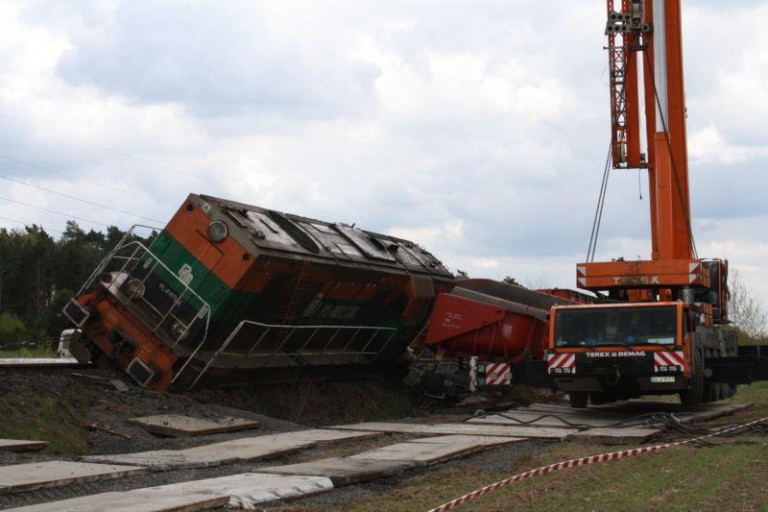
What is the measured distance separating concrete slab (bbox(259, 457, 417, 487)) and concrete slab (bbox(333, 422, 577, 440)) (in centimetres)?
330

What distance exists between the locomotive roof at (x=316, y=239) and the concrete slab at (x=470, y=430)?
3.47 metres

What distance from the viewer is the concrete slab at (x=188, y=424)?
13.0 metres

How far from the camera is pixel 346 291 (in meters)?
18.2

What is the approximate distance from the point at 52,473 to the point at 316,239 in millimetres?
9348

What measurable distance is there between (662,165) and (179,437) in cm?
1252

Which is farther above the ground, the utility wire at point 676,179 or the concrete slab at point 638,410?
the utility wire at point 676,179

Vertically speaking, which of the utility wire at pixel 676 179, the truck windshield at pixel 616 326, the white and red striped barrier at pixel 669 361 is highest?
the utility wire at pixel 676 179

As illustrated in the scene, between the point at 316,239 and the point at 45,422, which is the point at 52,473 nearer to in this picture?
the point at 45,422

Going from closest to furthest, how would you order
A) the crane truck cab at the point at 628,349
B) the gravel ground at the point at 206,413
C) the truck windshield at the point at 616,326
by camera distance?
the gravel ground at the point at 206,413
the crane truck cab at the point at 628,349
the truck windshield at the point at 616,326

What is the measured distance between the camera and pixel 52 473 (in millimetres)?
8961

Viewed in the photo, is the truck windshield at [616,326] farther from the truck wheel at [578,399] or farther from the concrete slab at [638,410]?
the truck wheel at [578,399]

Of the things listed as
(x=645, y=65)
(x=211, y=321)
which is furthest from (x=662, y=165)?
(x=211, y=321)

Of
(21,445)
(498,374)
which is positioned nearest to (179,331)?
(21,445)

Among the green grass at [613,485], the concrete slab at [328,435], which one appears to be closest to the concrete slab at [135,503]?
the green grass at [613,485]
